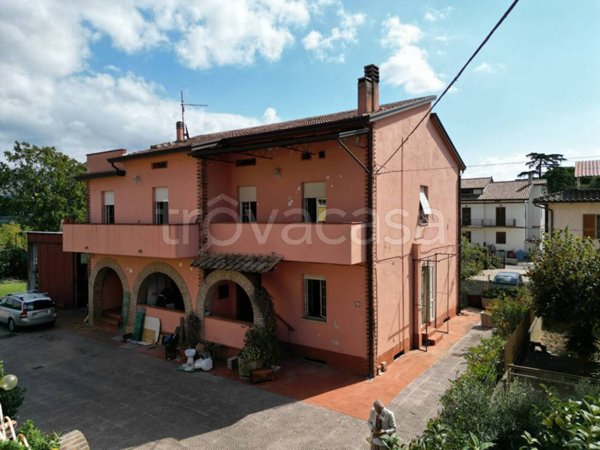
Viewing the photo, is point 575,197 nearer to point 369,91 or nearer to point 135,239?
point 369,91

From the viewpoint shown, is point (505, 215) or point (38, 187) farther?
point (505, 215)

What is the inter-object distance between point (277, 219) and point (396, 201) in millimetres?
4368

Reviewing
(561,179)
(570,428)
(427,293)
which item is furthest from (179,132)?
(561,179)

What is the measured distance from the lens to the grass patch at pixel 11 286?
88.5ft

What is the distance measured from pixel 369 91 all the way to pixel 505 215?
118 feet

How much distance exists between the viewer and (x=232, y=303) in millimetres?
16219

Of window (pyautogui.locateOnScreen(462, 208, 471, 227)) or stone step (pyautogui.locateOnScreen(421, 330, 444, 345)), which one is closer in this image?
stone step (pyautogui.locateOnScreen(421, 330, 444, 345))

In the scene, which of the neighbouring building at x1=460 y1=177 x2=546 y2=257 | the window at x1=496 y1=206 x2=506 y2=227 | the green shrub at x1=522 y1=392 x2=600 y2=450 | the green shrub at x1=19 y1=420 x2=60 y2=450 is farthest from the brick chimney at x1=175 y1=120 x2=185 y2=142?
the window at x1=496 y1=206 x2=506 y2=227

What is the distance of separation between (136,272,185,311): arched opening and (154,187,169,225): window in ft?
8.55

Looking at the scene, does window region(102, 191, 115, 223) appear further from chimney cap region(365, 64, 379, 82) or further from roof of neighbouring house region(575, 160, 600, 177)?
roof of neighbouring house region(575, 160, 600, 177)

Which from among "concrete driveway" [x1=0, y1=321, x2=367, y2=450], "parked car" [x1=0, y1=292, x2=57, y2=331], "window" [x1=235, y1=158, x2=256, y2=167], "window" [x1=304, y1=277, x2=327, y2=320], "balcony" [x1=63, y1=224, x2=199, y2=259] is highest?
"window" [x1=235, y1=158, x2=256, y2=167]

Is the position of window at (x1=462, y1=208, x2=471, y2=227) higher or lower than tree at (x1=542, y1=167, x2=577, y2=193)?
lower

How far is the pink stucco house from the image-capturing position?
12.2 meters

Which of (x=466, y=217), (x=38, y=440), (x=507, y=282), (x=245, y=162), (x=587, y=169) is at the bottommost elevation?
(x=38, y=440)
